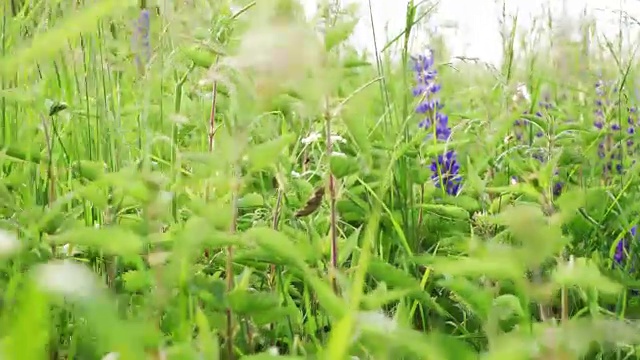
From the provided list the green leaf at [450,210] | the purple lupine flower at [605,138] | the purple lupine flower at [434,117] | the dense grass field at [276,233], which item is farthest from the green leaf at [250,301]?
the purple lupine flower at [605,138]

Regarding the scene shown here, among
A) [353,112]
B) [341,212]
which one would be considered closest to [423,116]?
[341,212]

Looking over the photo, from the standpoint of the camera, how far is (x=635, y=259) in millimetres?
1257

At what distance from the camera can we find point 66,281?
24 centimetres

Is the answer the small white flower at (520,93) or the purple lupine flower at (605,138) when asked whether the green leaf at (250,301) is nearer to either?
the small white flower at (520,93)

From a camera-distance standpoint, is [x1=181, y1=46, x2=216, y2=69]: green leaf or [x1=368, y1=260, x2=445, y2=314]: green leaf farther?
[x1=181, y1=46, x2=216, y2=69]: green leaf

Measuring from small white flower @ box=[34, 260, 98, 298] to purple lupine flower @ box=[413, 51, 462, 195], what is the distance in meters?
1.35

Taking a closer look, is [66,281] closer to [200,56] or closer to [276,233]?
[276,233]

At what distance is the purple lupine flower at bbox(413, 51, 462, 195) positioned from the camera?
5.43ft

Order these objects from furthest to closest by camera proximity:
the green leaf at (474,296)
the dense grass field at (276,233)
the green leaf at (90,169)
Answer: the green leaf at (90,169) → the green leaf at (474,296) → the dense grass field at (276,233)

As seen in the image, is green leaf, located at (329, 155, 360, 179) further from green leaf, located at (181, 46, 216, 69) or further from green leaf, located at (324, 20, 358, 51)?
green leaf, located at (181, 46, 216, 69)

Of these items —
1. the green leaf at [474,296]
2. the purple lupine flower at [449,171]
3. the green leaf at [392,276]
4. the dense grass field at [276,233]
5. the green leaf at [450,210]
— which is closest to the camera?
the dense grass field at [276,233]

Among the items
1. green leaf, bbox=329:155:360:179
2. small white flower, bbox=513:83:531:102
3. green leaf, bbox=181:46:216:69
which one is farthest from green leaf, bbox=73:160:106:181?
small white flower, bbox=513:83:531:102

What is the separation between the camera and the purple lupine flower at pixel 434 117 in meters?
1.65

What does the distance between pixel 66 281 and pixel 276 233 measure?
40 cm
